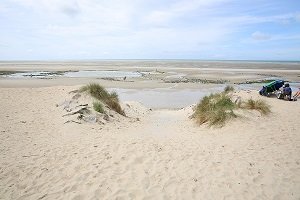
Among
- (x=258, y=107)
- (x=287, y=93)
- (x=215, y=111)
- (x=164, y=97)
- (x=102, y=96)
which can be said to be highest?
(x=102, y=96)

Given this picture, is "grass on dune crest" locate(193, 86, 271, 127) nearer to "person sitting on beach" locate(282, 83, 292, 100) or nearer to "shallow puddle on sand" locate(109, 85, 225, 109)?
"person sitting on beach" locate(282, 83, 292, 100)

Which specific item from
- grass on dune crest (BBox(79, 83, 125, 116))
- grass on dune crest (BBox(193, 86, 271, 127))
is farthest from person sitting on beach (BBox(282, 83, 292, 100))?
grass on dune crest (BBox(79, 83, 125, 116))

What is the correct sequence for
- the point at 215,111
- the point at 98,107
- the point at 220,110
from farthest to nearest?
1. the point at 98,107
2. the point at 215,111
3. the point at 220,110

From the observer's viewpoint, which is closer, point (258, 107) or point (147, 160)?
point (147, 160)

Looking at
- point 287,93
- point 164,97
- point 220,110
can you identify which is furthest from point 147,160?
point 164,97

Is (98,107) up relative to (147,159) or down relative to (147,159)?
up

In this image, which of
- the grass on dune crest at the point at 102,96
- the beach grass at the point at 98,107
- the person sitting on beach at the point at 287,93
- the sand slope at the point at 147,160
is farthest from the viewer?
the person sitting on beach at the point at 287,93

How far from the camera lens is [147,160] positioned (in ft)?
23.1

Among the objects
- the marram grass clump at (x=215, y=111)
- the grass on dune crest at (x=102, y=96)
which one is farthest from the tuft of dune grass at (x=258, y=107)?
Answer: the grass on dune crest at (x=102, y=96)

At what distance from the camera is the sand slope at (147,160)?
5.49 m

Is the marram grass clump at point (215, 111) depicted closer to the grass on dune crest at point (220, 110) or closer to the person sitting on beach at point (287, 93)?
the grass on dune crest at point (220, 110)

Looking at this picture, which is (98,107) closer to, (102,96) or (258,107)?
(102,96)

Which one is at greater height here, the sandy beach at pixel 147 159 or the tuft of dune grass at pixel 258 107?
the tuft of dune grass at pixel 258 107

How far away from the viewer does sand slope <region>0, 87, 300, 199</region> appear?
18.0ft
